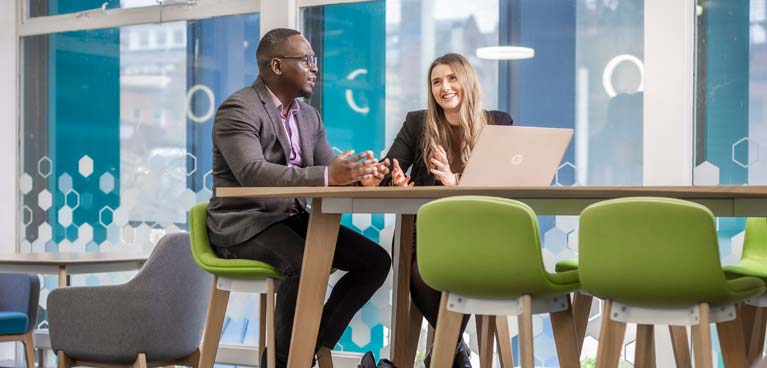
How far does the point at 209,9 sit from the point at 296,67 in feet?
6.09

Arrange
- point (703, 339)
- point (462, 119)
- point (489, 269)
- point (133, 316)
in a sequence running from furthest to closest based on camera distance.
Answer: point (462, 119)
point (133, 316)
point (489, 269)
point (703, 339)

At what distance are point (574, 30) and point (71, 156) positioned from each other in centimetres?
319

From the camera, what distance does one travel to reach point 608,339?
2824 millimetres

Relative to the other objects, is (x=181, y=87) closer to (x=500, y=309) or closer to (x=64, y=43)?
(x=64, y=43)

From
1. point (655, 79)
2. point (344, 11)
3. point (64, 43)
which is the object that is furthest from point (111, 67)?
point (655, 79)

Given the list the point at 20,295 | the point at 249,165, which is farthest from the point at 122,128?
the point at 249,165

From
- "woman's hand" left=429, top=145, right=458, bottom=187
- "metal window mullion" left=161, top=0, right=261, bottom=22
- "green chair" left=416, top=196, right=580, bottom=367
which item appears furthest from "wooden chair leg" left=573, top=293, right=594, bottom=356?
"metal window mullion" left=161, top=0, right=261, bottom=22

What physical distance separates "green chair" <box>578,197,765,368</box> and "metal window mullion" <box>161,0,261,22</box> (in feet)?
10.7

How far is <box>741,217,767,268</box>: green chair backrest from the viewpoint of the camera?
12.7 ft

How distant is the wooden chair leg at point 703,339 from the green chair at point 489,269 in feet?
1.34

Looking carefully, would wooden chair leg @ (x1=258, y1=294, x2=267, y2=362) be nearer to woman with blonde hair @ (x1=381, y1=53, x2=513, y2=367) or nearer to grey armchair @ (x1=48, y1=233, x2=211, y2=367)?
grey armchair @ (x1=48, y1=233, x2=211, y2=367)

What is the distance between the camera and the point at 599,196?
2863 millimetres

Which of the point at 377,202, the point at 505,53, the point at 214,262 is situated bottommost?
the point at 214,262

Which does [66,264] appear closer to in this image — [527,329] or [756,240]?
[527,329]
